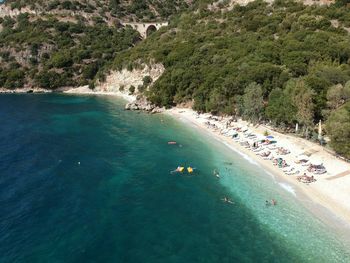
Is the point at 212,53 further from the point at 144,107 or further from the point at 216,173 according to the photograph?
the point at 216,173

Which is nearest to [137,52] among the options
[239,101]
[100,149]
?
[239,101]

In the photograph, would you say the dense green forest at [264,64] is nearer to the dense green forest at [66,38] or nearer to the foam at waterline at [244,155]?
the foam at waterline at [244,155]

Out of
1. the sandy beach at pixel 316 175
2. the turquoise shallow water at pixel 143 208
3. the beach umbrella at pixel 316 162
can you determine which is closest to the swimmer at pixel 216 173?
the turquoise shallow water at pixel 143 208

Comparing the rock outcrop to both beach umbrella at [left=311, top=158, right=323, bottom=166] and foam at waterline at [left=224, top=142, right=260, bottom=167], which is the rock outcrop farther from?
beach umbrella at [left=311, top=158, right=323, bottom=166]

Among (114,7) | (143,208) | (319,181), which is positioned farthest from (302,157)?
(114,7)

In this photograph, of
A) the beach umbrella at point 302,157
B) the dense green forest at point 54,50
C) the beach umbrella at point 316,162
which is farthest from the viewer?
the dense green forest at point 54,50

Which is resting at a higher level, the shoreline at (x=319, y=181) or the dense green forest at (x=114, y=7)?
the dense green forest at (x=114, y=7)

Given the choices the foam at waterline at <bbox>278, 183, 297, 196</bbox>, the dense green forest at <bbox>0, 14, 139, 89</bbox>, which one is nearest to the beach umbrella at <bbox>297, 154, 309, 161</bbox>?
the foam at waterline at <bbox>278, 183, 297, 196</bbox>
